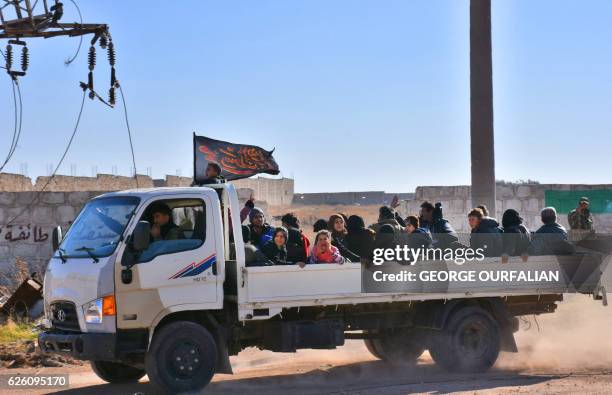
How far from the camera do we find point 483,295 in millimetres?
11375

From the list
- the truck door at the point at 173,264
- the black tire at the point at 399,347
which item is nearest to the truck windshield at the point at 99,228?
the truck door at the point at 173,264

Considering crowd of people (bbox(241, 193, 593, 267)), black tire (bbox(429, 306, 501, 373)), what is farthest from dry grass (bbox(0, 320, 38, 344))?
black tire (bbox(429, 306, 501, 373))

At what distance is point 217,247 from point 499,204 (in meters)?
13.2

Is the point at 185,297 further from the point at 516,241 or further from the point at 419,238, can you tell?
the point at 516,241

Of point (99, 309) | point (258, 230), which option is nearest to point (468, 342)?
point (258, 230)

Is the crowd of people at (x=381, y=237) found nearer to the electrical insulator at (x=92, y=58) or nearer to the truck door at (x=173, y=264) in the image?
the truck door at (x=173, y=264)

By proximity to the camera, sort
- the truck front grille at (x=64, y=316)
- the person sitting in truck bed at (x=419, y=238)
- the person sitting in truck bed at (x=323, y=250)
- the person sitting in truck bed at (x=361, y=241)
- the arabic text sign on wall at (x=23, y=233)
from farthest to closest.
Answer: the arabic text sign on wall at (x=23, y=233), the person sitting in truck bed at (x=419, y=238), the person sitting in truck bed at (x=361, y=241), the person sitting in truck bed at (x=323, y=250), the truck front grille at (x=64, y=316)

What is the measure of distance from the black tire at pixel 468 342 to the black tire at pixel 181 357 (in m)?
3.19

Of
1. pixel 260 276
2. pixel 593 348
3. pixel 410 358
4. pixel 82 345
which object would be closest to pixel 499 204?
pixel 593 348

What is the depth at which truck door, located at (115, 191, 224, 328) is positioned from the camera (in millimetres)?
9234

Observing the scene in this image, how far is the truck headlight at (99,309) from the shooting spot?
9117 mm

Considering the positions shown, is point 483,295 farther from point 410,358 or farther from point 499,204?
point 499,204

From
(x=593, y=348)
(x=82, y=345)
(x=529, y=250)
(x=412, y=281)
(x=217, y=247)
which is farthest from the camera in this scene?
(x=593, y=348)

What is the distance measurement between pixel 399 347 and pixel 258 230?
2.55 m
